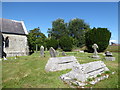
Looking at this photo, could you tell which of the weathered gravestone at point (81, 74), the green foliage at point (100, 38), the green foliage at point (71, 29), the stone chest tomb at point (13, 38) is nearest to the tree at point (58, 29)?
the green foliage at point (71, 29)

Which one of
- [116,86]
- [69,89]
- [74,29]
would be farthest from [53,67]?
[74,29]

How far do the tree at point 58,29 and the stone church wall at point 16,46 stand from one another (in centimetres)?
3150

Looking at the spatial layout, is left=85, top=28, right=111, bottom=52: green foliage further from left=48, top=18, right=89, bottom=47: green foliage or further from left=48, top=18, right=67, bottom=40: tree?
left=48, top=18, right=67, bottom=40: tree

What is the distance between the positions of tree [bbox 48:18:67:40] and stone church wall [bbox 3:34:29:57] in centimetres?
3150

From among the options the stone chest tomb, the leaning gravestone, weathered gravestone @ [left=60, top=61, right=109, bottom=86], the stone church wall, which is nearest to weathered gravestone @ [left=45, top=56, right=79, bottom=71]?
weathered gravestone @ [left=60, top=61, right=109, bottom=86]

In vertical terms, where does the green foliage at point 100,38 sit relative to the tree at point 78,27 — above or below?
below

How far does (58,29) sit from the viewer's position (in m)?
56.8

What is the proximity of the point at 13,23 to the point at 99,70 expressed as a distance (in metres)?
25.4

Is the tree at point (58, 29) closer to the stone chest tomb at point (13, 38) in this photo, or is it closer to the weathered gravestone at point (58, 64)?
the stone chest tomb at point (13, 38)

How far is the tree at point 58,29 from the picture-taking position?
5658 cm

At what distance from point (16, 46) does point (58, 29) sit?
34728mm

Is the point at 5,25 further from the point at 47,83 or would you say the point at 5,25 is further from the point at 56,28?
the point at 56,28

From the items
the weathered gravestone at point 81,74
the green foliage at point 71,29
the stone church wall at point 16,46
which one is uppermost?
the green foliage at point 71,29

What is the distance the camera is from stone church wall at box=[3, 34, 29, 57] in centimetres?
2347
